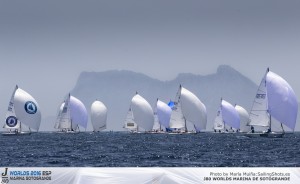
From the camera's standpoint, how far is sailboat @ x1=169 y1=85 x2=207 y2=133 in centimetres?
14000

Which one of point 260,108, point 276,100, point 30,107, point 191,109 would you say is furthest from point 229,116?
point 276,100

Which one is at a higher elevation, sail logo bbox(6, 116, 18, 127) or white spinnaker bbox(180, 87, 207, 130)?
white spinnaker bbox(180, 87, 207, 130)

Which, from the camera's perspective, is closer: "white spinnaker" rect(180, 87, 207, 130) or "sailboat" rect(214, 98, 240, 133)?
A: "white spinnaker" rect(180, 87, 207, 130)

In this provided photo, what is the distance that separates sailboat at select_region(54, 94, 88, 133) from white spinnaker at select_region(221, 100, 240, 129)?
126 ft

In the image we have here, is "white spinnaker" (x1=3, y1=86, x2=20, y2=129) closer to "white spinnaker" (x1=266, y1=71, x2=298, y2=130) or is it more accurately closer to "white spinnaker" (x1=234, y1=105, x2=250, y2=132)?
"white spinnaker" (x1=266, y1=71, x2=298, y2=130)

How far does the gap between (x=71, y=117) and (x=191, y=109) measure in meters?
43.0

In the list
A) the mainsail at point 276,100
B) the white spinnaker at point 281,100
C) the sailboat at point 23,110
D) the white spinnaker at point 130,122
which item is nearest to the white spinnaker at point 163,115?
the white spinnaker at point 130,122

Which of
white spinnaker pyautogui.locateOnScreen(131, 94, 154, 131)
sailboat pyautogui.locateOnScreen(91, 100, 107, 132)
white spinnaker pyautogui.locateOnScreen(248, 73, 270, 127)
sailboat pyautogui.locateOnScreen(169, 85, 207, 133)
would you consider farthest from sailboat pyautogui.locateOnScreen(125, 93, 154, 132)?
white spinnaker pyautogui.locateOnScreen(248, 73, 270, 127)

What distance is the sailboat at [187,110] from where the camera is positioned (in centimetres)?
14000

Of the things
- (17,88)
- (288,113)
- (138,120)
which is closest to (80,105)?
(138,120)

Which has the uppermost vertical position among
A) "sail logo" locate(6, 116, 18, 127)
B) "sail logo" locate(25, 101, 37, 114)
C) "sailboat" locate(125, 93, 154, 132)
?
"sailboat" locate(125, 93, 154, 132)

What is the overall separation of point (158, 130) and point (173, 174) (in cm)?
16163

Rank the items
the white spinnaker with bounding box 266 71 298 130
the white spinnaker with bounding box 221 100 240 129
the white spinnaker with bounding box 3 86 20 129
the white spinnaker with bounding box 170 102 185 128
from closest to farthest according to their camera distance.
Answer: the white spinnaker with bounding box 266 71 298 130 → the white spinnaker with bounding box 3 86 20 129 → the white spinnaker with bounding box 170 102 185 128 → the white spinnaker with bounding box 221 100 240 129

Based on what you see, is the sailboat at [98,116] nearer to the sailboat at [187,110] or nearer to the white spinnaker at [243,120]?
the white spinnaker at [243,120]
